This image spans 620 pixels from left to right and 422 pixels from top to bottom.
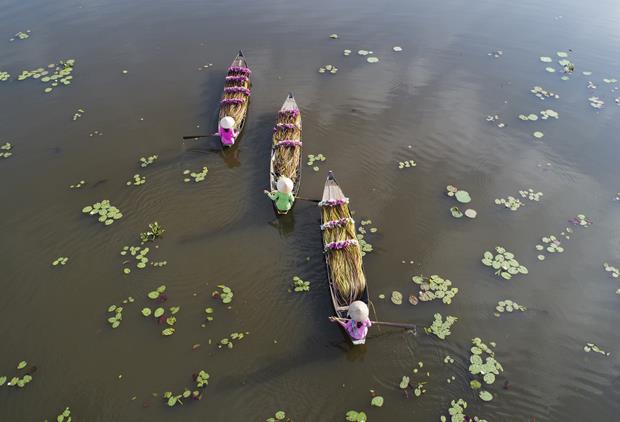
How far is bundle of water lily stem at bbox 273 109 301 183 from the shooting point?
1198 centimetres

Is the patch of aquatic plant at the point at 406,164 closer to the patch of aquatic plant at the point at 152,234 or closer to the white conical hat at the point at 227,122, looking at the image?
the white conical hat at the point at 227,122

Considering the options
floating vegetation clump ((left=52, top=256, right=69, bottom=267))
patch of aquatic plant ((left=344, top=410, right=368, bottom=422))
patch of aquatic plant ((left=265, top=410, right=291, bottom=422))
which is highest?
floating vegetation clump ((left=52, top=256, right=69, bottom=267))

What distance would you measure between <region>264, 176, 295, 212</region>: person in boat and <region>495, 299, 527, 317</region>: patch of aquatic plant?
5927 mm

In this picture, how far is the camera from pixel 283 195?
10.7 metres

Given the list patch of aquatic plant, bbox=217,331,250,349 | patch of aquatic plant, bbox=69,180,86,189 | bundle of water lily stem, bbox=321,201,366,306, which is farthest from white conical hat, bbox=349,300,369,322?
patch of aquatic plant, bbox=69,180,86,189

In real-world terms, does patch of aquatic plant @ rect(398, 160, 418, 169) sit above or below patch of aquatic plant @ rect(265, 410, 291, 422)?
above

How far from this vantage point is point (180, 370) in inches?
328

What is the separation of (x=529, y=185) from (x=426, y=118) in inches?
173

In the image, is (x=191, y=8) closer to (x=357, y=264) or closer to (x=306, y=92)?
(x=306, y=92)

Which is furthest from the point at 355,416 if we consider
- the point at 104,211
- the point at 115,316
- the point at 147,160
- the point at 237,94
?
the point at 237,94

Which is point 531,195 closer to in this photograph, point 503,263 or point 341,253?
point 503,263

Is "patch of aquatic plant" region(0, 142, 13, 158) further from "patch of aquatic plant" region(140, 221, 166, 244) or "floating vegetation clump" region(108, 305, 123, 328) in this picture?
"floating vegetation clump" region(108, 305, 123, 328)

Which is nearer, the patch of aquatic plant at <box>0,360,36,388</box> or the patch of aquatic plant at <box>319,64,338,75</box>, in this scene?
the patch of aquatic plant at <box>0,360,36,388</box>

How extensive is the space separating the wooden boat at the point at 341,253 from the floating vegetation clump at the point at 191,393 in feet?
10.4
